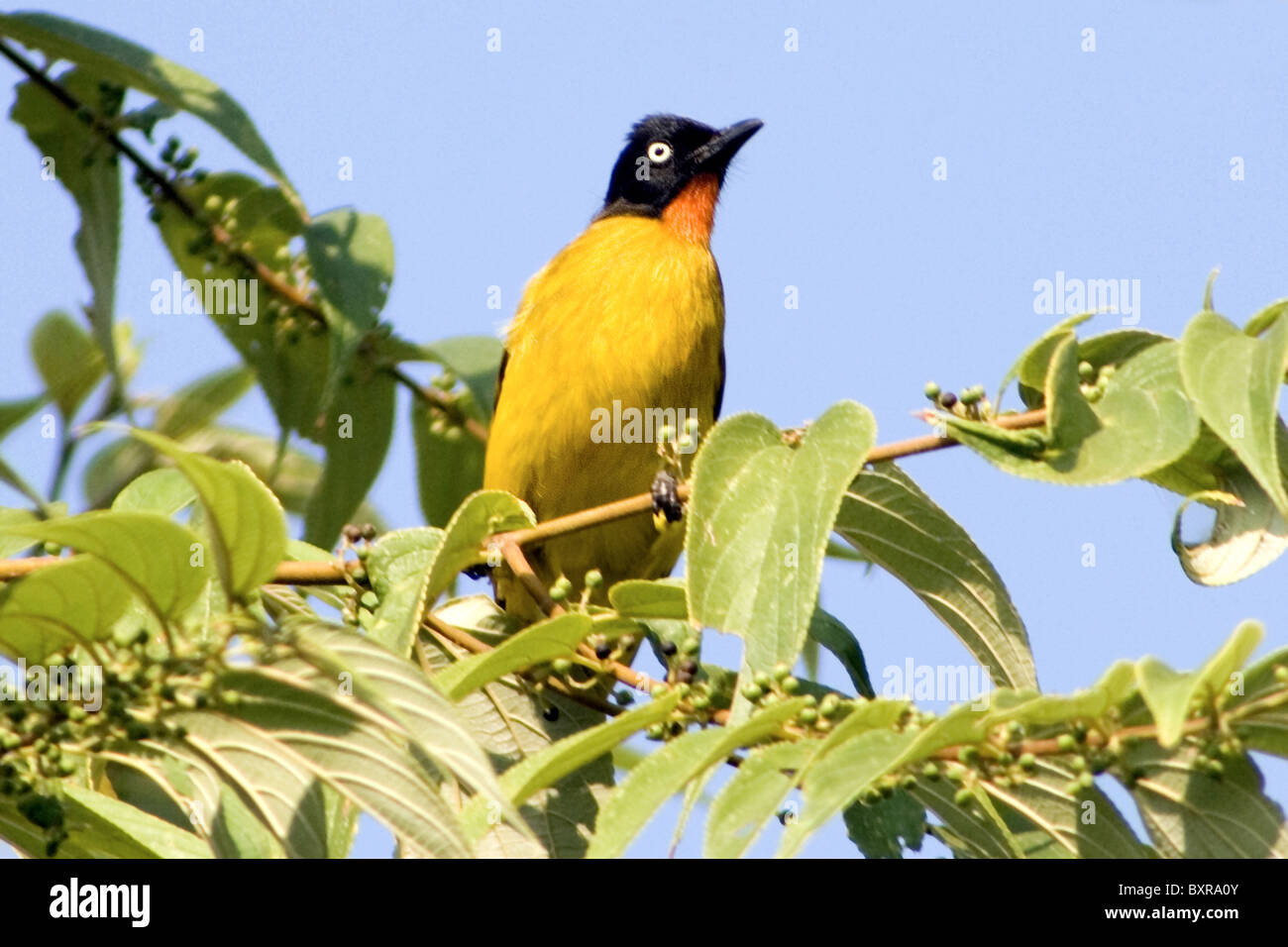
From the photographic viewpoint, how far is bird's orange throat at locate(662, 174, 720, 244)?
6367 mm

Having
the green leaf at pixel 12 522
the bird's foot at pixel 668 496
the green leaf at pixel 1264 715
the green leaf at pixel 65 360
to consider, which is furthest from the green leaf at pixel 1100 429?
the green leaf at pixel 65 360

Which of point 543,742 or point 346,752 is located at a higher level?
point 346,752

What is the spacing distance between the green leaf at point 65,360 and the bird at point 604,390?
1280mm

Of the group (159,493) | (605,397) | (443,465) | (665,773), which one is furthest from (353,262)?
(605,397)

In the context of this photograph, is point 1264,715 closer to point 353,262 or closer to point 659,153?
point 353,262

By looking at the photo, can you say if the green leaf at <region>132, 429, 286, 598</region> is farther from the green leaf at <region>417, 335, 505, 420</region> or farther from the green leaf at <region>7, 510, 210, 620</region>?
the green leaf at <region>417, 335, 505, 420</region>

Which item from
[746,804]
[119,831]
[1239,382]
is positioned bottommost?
[119,831]

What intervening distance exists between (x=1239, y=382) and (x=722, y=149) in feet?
15.5

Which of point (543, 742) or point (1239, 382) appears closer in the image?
point (1239, 382)

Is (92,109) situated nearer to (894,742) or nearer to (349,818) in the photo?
(349,818)

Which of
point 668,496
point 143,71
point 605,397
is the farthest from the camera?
point 605,397

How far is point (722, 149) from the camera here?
673 cm

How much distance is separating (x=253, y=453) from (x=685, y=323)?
5.50ft

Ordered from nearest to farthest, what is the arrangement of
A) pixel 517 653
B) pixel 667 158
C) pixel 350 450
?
pixel 517 653
pixel 350 450
pixel 667 158
